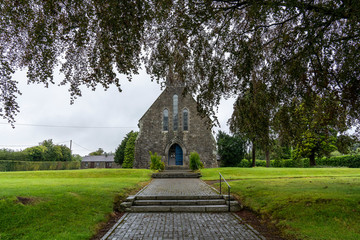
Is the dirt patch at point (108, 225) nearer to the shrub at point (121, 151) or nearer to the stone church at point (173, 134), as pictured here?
the stone church at point (173, 134)

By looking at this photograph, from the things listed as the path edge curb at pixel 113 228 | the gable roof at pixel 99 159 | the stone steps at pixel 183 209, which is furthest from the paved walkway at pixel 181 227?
the gable roof at pixel 99 159

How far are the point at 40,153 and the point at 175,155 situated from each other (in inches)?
1558

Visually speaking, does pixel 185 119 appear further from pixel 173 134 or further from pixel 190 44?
pixel 190 44

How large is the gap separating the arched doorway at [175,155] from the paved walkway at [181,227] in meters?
21.7

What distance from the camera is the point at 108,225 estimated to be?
714 cm

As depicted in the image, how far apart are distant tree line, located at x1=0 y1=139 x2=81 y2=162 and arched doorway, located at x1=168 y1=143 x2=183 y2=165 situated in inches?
1488

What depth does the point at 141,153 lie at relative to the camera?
30.0 meters

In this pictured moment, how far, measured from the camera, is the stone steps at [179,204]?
897 centimetres

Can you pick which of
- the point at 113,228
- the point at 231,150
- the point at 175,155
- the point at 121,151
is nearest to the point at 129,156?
the point at 121,151

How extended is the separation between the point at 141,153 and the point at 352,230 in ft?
85.4

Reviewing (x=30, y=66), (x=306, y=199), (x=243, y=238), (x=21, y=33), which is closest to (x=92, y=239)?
(x=243, y=238)

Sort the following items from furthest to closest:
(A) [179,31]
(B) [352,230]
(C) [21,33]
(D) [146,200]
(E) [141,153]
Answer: (E) [141,153] < (D) [146,200] < (A) [179,31] < (C) [21,33] < (B) [352,230]

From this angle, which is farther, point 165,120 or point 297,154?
point 297,154

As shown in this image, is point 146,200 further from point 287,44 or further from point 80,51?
point 287,44
